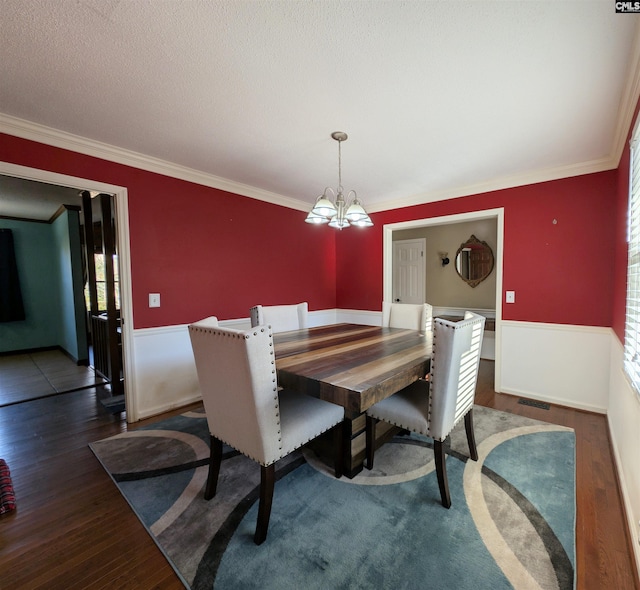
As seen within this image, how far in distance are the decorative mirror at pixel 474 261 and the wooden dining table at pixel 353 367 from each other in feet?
9.05

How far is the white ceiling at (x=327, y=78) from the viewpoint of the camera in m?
→ 1.24

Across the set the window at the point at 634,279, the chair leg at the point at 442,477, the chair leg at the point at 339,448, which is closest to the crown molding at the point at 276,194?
the window at the point at 634,279

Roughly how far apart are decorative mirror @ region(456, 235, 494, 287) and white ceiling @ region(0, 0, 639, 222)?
1950 mm

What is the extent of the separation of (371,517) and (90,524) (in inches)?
56.0

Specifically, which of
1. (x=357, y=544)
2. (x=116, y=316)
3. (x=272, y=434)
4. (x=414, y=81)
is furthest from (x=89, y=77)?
(x=357, y=544)

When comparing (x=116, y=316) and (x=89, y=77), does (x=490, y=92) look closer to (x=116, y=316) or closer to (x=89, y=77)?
(x=89, y=77)

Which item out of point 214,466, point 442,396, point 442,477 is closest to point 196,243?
point 214,466

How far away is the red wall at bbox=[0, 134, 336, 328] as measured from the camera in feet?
8.17

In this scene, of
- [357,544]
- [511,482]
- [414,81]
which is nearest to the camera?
[357,544]

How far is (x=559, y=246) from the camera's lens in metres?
2.90

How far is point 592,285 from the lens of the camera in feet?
9.04

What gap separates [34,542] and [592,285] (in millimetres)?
4310

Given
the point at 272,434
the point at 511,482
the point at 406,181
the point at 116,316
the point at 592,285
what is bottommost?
the point at 511,482

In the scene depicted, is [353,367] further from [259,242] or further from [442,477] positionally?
[259,242]
